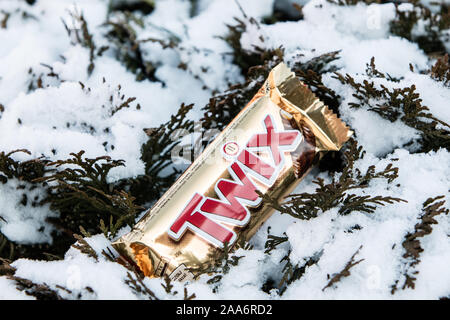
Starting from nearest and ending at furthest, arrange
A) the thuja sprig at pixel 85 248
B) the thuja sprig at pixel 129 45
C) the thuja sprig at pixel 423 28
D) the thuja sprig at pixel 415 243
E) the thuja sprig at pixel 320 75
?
1. the thuja sprig at pixel 415 243
2. the thuja sprig at pixel 85 248
3. the thuja sprig at pixel 320 75
4. the thuja sprig at pixel 423 28
5. the thuja sprig at pixel 129 45

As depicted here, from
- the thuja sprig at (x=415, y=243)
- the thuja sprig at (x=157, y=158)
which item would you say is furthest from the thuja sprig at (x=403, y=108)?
the thuja sprig at (x=157, y=158)

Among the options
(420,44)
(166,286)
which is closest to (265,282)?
(166,286)

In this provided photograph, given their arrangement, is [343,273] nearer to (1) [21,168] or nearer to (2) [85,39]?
(1) [21,168]

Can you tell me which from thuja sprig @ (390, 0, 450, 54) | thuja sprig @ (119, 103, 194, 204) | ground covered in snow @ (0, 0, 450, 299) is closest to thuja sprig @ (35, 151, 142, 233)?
ground covered in snow @ (0, 0, 450, 299)

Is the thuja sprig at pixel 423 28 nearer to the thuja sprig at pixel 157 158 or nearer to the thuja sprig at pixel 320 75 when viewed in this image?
the thuja sprig at pixel 320 75

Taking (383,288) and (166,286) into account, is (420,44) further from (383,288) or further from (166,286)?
(166,286)
